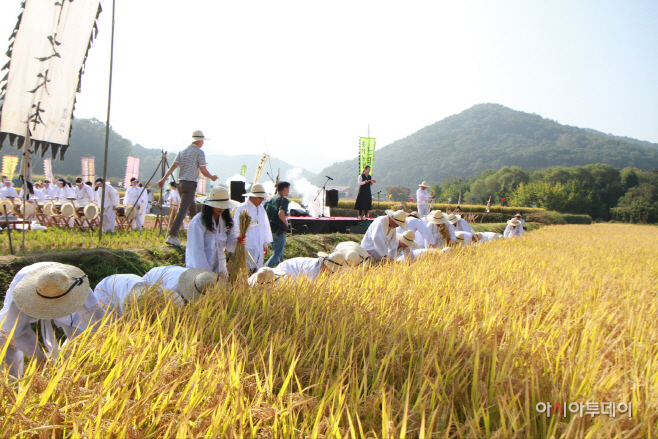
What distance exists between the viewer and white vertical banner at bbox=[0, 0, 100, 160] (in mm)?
5160

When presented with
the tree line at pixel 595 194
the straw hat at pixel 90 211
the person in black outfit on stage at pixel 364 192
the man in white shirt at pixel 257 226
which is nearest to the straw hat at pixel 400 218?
the man in white shirt at pixel 257 226

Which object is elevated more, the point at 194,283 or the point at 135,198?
the point at 135,198

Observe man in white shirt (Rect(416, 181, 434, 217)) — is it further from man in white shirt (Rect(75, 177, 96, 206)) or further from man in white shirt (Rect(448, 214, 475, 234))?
man in white shirt (Rect(75, 177, 96, 206))

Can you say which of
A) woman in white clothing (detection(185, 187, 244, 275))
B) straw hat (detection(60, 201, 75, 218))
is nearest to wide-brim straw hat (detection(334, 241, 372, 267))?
woman in white clothing (detection(185, 187, 244, 275))

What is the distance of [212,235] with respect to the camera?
4.07m

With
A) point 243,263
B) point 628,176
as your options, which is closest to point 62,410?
point 243,263

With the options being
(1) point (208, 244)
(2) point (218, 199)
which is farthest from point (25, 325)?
(2) point (218, 199)

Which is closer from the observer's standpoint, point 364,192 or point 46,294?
point 46,294

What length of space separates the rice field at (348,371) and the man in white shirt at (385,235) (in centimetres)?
275

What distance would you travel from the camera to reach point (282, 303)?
98.3 inches

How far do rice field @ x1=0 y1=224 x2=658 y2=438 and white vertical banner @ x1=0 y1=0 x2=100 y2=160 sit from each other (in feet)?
14.8

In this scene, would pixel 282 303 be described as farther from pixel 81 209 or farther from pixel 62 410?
pixel 81 209

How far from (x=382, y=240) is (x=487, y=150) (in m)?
145

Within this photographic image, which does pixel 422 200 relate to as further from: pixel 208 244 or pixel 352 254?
pixel 208 244
